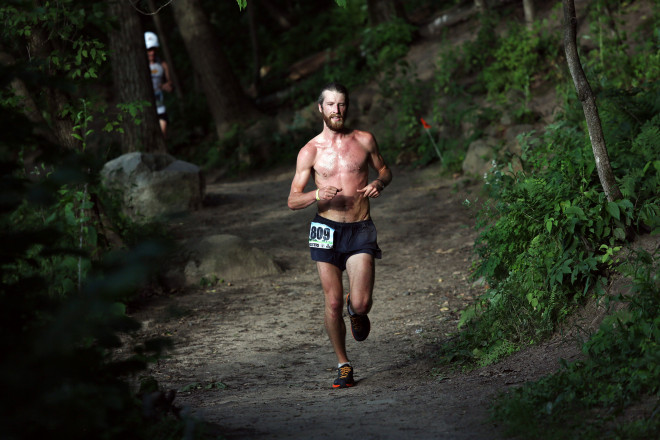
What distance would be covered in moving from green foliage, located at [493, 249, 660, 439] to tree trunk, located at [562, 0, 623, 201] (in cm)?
144

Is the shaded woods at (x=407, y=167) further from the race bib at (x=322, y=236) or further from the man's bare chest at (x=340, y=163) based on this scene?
the race bib at (x=322, y=236)

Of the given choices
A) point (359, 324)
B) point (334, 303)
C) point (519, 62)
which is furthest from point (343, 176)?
point (519, 62)

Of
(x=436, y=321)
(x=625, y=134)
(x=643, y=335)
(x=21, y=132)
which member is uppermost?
(x=21, y=132)

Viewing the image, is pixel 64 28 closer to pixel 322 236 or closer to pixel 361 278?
pixel 322 236

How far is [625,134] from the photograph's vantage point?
7.13 meters

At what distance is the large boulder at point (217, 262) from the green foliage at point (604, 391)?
5.48 metres

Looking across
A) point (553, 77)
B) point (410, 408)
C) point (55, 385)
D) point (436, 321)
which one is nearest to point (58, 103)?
point (436, 321)

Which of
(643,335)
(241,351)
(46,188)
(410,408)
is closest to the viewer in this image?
(46,188)

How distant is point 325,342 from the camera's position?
7273mm

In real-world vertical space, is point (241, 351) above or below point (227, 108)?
below

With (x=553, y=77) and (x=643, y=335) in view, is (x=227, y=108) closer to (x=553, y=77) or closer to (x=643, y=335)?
(x=553, y=77)

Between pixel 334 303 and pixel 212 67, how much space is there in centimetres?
1305

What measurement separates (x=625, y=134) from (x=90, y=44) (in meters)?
5.24

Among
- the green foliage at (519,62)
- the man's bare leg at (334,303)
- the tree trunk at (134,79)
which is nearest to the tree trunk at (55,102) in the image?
the man's bare leg at (334,303)
